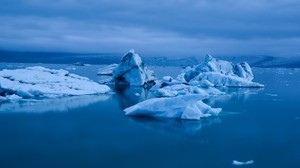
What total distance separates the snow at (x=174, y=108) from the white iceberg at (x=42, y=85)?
5.43 metres

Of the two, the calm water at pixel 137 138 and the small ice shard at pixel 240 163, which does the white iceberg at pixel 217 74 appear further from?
the small ice shard at pixel 240 163

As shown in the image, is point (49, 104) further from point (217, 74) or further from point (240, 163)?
point (217, 74)

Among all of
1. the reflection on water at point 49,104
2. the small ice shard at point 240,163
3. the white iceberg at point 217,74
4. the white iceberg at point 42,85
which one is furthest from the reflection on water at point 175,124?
the white iceberg at point 217,74

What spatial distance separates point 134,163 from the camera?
6.74 metres

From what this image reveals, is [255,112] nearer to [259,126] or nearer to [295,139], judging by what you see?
[259,126]

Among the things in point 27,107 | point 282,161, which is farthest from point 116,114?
point 282,161

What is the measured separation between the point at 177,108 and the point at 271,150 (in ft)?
12.8

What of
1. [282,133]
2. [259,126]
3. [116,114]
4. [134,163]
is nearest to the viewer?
[134,163]

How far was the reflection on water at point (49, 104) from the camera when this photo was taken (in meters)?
12.4

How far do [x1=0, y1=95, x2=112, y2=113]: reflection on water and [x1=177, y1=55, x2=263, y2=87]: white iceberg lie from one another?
9.59m

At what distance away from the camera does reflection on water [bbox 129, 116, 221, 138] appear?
371 inches

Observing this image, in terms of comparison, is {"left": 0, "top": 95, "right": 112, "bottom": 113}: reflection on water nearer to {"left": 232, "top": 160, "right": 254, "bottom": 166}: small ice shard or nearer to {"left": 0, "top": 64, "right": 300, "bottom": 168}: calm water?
{"left": 0, "top": 64, "right": 300, "bottom": 168}: calm water

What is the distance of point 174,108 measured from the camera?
37.1 ft

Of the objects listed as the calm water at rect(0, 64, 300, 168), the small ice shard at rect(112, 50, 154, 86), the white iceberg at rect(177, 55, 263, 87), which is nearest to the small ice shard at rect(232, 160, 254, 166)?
the calm water at rect(0, 64, 300, 168)
